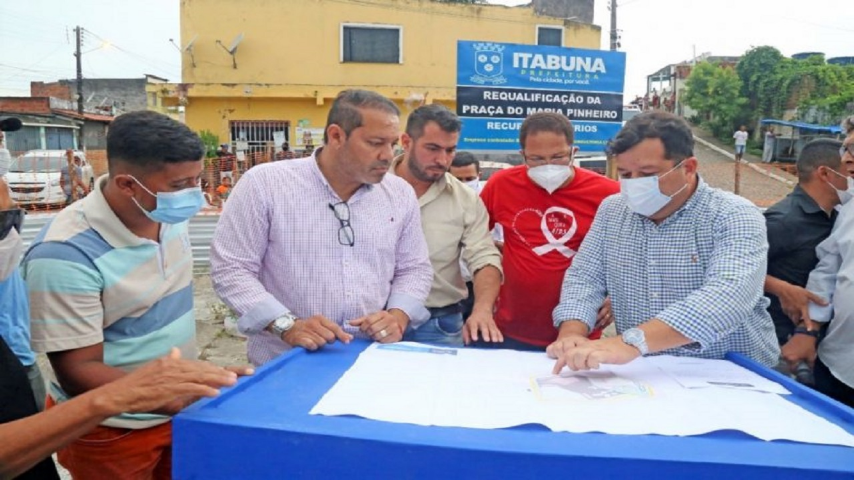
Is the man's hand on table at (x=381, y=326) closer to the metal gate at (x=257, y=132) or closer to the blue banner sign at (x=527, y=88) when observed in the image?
the blue banner sign at (x=527, y=88)

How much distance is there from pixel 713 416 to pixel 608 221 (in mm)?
984

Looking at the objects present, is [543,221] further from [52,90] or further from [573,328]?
[52,90]

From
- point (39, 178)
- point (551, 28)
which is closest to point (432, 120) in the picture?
point (39, 178)

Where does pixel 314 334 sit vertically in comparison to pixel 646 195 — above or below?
below

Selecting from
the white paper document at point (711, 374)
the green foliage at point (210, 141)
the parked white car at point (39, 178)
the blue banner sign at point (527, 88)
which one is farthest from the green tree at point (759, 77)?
the white paper document at point (711, 374)

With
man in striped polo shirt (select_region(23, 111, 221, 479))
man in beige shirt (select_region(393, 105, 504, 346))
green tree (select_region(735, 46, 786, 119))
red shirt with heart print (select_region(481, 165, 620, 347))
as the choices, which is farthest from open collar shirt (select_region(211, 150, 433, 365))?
green tree (select_region(735, 46, 786, 119))

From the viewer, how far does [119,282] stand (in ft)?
5.69

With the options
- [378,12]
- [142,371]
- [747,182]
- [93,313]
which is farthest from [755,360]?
[747,182]

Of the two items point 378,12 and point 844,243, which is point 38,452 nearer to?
point 844,243

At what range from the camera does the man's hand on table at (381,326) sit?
198 centimetres

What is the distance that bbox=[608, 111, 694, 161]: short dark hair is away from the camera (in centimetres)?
200

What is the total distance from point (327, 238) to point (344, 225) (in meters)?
0.08

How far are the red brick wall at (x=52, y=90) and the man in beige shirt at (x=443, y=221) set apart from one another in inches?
1440

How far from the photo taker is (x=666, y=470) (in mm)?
1067
